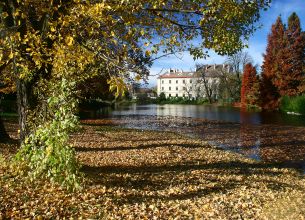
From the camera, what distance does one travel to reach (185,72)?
138 m

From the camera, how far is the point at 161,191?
933cm

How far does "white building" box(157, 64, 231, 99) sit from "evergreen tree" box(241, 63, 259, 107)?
18.4 meters

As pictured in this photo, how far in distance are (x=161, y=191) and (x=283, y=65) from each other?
5298 cm

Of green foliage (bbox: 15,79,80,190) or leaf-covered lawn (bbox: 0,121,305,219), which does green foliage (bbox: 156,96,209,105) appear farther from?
green foliage (bbox: 15,79,80,190)

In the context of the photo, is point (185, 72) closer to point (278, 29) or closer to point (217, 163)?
point (278, 29)

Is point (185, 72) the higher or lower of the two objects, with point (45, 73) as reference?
higher

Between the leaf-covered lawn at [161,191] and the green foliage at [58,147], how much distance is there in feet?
1.72

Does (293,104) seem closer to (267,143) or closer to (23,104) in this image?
(267,143)

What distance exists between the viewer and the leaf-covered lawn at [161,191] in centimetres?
748

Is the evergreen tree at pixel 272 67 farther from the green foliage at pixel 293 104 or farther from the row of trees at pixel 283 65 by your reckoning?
the green foliage at pixel 293 104

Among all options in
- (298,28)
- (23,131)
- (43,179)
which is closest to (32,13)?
(23,131)

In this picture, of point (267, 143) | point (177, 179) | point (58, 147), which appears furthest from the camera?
point (267, 143)

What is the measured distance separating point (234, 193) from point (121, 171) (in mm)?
3642

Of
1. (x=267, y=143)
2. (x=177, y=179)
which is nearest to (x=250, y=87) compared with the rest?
(x=267, y=143)
